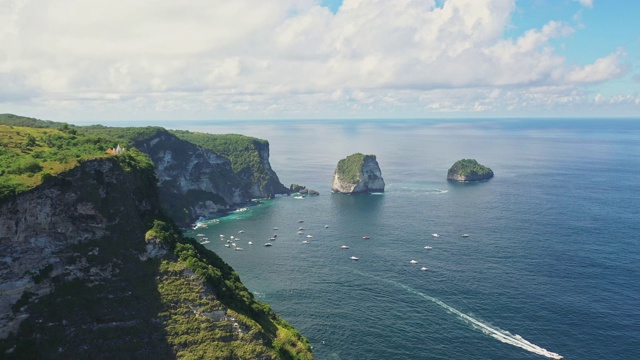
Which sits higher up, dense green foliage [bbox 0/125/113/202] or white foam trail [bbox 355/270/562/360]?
dense green foliage [bbox 0/125/113/202]

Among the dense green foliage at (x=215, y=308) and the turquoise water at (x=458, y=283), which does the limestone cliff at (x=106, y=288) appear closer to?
the dense green foliage at (x=215, y=308)

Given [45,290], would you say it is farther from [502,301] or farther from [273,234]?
[273,234]

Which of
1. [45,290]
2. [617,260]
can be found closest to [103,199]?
[45,290]

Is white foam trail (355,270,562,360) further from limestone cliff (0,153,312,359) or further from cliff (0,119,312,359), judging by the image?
limestone cliff (0,153,312,359)

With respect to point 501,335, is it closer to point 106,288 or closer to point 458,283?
point 458,283

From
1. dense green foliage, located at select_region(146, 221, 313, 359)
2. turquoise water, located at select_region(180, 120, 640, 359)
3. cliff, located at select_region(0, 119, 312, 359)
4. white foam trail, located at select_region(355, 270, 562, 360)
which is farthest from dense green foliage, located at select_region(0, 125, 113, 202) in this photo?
white foam trail, located at select_region(355, 270, 562, 360)

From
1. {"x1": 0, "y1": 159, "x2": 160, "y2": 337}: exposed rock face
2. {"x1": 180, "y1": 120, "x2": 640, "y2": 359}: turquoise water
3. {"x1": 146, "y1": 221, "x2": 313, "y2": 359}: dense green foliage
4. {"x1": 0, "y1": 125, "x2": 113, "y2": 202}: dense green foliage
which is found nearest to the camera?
{"x1": 0, "y1": 159, "x2": 160, "y2": 337}: exposed rock face

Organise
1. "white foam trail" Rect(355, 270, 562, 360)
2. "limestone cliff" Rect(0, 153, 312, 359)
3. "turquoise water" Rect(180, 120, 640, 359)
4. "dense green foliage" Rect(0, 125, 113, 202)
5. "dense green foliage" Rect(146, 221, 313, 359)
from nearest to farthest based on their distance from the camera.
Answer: "limestone cliff" Rect(0, 153, 312, 359) < "dense green foliage" Rect(146, 221, 313, 359) < "dense green foliage" Rect(0, 125, 113, 202) < "white foam trail" Rect(355, 270, 562, 360) < "turquoise water" Rect(180, 120, 640, 359)

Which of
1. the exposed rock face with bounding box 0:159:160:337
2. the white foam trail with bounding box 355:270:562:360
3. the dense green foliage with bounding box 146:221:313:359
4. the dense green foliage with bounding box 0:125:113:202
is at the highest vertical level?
the dense green foliage with bounding box 0:125:113:202
